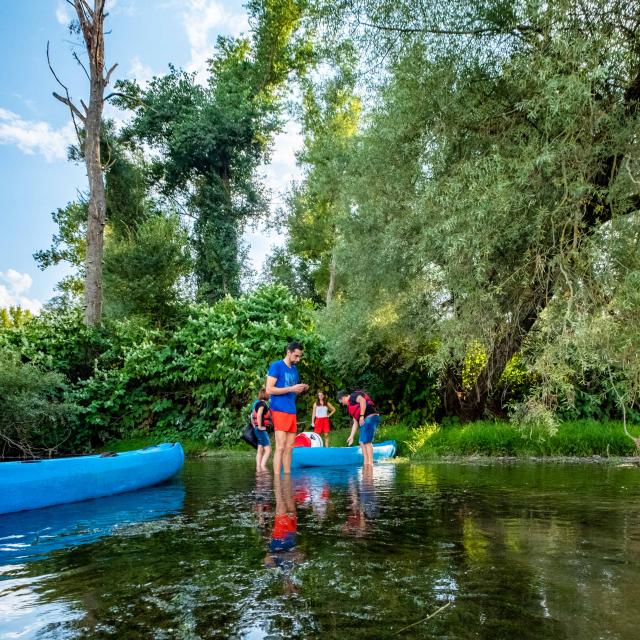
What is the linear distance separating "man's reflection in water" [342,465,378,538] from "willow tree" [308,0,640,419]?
2.43 meters

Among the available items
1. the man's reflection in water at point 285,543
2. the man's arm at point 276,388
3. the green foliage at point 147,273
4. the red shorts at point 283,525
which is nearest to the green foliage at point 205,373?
the green foliage at point 147,273

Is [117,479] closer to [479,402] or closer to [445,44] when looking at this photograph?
[445,44]

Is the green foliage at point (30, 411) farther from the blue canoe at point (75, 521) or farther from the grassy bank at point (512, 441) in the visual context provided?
the grassy bank at point (512, 441)

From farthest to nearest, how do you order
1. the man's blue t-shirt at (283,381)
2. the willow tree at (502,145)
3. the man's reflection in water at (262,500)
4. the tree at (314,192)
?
the tree at (314,192), the man's blue t-shirt at (283,381), the willow tree at (502,145), the man's reflection in water at (262,500)

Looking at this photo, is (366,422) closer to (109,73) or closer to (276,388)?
(276,388)

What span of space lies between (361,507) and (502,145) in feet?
16.9

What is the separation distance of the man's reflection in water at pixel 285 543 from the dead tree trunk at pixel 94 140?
14.3m

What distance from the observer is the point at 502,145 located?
8273mm

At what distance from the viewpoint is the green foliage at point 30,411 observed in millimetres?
13703

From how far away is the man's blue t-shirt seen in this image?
26.6 ft

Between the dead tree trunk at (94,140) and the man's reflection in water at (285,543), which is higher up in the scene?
the dead tree trunk at (94,140)

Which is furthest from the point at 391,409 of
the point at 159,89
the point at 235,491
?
the point at 159,89

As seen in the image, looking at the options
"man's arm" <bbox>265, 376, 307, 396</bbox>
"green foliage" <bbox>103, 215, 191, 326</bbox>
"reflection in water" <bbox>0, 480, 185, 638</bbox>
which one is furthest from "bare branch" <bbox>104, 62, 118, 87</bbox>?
"man's arm" <bbox>265, 376, 307, 396</bbox>

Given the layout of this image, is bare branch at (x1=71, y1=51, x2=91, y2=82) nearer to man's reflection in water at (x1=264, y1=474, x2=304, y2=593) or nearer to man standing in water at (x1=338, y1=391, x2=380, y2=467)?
man standing in water at (x1=338, y1=391, x2=380, y2=467)
